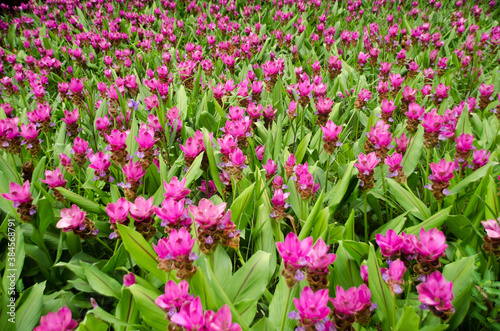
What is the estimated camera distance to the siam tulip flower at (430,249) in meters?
1.09

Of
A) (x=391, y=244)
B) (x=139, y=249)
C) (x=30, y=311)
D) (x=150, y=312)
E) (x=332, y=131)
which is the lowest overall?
(x=30, y=311)

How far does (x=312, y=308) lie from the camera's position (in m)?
0.93

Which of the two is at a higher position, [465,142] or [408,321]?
[465,142]

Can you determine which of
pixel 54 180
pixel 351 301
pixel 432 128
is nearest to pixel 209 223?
pixel 351 301

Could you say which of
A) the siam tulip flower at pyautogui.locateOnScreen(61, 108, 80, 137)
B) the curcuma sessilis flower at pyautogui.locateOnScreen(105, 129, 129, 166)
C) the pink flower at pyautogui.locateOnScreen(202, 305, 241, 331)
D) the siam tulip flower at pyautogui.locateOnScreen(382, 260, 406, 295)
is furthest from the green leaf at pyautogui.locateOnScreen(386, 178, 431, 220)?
the siam tulip flower at pyautogui.locateOnScreen(61, 108, 80, 137)

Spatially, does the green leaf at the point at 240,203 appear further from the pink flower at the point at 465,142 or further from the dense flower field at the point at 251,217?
the pink flower at the point at 465,142

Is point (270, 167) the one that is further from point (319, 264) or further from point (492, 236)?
point (492, 236)

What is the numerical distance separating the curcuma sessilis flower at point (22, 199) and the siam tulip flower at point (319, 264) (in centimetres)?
125

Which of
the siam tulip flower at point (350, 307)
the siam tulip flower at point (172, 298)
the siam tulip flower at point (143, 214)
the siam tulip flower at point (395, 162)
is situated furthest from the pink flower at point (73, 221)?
the siam tulip flower at point (395, 162)

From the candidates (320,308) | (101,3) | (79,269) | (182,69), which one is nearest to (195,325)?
(320,308)

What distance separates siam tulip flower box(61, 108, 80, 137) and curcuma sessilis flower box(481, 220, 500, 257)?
236 cm

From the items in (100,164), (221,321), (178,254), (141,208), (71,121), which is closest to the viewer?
(221,321)

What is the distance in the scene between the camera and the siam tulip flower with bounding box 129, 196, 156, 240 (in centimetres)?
132

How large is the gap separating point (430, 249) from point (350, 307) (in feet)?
1.11
